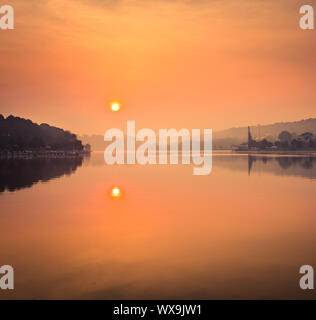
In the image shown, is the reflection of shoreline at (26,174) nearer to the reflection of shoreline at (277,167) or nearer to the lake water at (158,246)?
the lake water at (158,246)

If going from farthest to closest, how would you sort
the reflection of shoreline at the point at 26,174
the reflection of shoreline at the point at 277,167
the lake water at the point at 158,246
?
the reflection of shoreline at the point at 277,167 → the reflection of shoreline at the point at 26,174 → the lake water at the point at 158,246

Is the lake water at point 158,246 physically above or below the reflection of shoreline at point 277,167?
below

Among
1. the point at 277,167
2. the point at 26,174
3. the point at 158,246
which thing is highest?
the point at 277,167

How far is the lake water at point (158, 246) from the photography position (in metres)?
10.8

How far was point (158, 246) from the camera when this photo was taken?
15.3m

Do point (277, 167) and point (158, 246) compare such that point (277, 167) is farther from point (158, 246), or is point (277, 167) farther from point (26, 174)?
point (158, 246)

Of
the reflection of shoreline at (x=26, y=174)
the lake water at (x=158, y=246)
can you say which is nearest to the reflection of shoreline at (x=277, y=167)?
the lake water at (x=158, y=246)

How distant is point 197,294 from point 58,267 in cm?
573

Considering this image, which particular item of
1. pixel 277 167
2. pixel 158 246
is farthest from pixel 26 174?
pixel 277 167

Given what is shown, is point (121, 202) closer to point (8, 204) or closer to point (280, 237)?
point (8, 204)

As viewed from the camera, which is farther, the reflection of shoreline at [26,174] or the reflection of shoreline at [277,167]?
the reflection of shoreline at [277,167]

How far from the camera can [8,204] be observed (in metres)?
26.0

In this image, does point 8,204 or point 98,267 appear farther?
point 8,204
